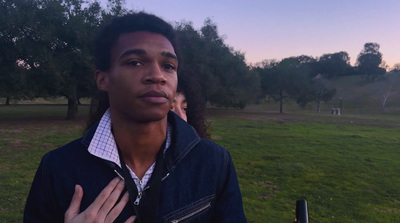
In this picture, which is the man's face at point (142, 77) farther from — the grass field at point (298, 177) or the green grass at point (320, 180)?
the green grass at point (320, 180)

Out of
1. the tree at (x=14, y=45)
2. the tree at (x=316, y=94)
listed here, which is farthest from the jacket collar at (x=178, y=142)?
the tree at (x=316, y=94)

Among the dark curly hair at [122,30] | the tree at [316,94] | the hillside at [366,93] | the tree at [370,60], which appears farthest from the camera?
the tree at [370,60]

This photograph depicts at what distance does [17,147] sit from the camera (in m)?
11.4

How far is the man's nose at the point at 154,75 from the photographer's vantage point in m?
1.64

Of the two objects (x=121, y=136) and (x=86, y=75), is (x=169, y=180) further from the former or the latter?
(x=86, y=75)

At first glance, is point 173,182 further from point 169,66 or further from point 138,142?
point 169,66

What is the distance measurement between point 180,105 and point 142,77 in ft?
5.82

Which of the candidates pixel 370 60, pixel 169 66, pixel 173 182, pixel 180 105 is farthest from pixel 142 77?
pixel 370 60

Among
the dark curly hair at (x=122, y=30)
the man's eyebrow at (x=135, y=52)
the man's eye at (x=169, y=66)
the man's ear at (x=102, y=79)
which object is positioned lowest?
the man's ear at (x=102, y=79)

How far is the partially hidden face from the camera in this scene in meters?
3.31

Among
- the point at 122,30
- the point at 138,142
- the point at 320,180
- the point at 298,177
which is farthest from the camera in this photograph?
the point at 298,177

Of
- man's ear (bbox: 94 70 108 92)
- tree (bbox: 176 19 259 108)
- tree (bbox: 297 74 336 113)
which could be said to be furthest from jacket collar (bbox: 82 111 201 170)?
tree (bbox: 297 74 336 113)

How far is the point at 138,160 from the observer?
5.75ft

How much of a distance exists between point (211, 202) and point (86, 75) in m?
21.1
